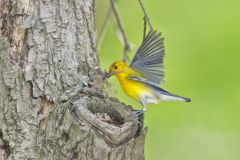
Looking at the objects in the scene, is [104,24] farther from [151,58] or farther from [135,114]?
[135,114]

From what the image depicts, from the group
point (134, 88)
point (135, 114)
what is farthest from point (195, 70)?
point (135, 114)

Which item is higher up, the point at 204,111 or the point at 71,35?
the point at 71,35

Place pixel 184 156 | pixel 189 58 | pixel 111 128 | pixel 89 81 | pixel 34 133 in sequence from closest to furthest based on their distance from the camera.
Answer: pixel 111 128 → pixel 34 133 → pixel 89 81 → pixel 189 58 → pixel 184 156

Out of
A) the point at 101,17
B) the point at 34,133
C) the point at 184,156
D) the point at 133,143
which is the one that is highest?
the point at 101,17

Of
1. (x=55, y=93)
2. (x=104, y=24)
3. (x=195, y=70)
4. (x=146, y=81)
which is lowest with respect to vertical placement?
(x=195, y=70)

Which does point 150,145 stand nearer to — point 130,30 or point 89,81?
point 130,30

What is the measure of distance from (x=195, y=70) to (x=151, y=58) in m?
1.31

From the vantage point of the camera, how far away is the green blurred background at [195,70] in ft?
14.2

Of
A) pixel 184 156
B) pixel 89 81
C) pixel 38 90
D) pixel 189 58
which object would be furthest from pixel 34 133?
pixel 184 156

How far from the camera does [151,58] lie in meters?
3.15

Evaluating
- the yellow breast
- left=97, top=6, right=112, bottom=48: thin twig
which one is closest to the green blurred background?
left=97, top=6, right=112, bottom=48: thin twig

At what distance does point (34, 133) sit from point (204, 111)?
1947 mm

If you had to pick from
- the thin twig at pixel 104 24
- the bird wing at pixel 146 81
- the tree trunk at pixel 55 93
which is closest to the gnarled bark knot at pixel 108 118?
the tree trunk at pixel 55 93

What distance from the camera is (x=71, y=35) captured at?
3.03 meters
